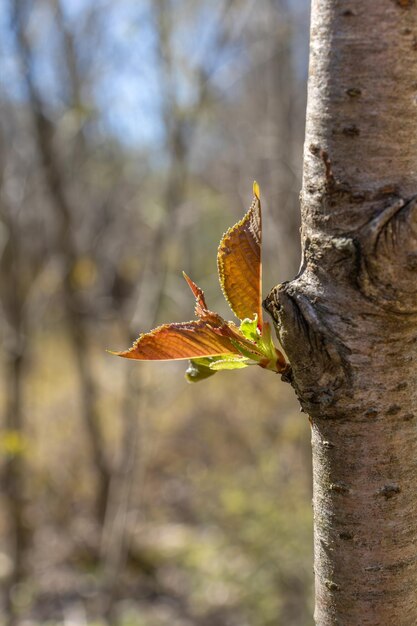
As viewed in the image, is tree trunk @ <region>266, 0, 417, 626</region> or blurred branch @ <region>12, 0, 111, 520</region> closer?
tree trunk @ <region>266, 0, 417, 626</region>

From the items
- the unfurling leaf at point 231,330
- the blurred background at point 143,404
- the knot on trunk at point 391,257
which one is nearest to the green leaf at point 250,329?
the unfurling leaf at point 231,330

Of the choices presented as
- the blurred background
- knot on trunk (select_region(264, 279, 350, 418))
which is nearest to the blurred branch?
the blurred background

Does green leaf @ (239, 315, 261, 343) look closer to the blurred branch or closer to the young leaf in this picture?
the young leaf

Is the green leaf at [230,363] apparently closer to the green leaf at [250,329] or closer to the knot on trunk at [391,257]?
the green leaf at [250,329]

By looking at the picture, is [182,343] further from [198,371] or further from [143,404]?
[143,404]

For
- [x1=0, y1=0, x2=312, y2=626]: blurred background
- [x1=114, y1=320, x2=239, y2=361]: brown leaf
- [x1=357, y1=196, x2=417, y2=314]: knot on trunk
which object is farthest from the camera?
[x1=0, y1=0, x2=312, y2=626]: blurred background

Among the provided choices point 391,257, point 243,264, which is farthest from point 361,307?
point 243,264

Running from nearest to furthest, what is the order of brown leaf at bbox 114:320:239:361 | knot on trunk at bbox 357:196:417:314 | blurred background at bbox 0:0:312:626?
knot on trunk at bbox 357:196:417:314 → brown leaf at bbox 114:320:239:361 → blurred background at bbox 0:0:312:626
